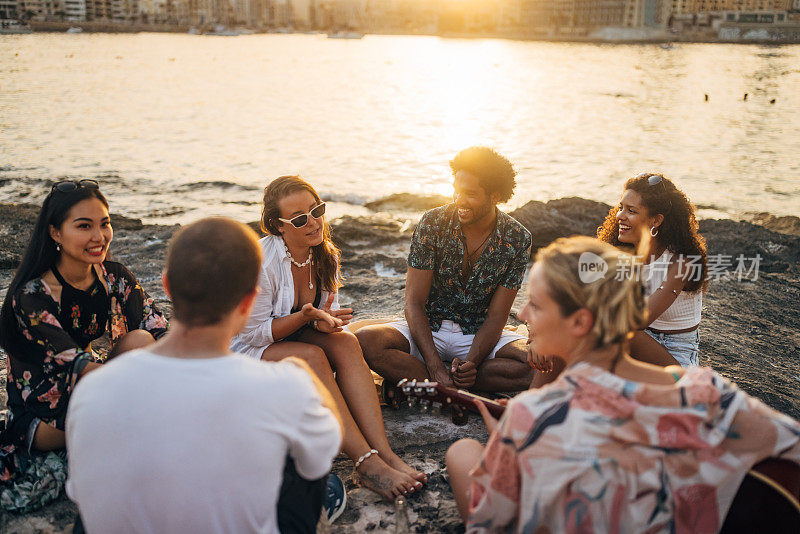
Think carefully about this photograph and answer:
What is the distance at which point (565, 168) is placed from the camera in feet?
52.4

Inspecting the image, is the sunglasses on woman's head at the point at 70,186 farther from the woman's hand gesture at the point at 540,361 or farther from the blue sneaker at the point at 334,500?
the woman's hand gesture at the point at 540,361

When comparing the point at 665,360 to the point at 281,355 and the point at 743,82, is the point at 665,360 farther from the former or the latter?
the point at 743,82

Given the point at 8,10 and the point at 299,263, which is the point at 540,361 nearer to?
the point at 299,263

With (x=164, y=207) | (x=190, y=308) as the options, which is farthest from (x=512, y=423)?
(x=164, y=207)

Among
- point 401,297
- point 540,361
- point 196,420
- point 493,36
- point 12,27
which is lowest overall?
point 401,297

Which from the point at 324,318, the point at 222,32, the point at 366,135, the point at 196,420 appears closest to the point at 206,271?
the point at 196,420

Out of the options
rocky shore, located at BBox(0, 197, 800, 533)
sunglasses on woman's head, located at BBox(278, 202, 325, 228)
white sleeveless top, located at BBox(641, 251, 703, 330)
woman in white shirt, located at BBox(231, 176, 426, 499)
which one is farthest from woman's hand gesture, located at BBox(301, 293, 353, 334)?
white sleeveless top, located at BBox(641, 251, 703, 330)

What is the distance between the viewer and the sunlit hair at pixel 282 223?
130 inches

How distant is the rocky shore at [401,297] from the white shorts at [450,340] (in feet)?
1.54

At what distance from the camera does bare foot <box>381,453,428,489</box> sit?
2820mm

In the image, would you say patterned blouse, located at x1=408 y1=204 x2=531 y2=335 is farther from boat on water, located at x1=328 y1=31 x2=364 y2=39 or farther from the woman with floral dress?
boat on water, located at x1=328 y1=31 x2=364 y2=39

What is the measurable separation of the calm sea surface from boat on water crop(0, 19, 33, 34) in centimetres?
6359

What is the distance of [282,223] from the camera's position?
335cm

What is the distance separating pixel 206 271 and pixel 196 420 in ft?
1.27
